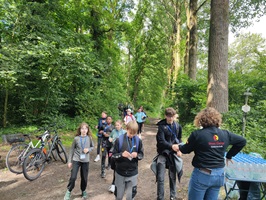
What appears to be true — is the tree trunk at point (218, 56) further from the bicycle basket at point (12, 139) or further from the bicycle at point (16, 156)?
the bicycle basket at point (12, 139)

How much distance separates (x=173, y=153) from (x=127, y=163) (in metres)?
1.01

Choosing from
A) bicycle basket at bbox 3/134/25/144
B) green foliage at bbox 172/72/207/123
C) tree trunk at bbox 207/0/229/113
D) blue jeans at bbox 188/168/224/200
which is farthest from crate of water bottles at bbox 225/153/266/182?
green foliage at bbox 172/72/207/123

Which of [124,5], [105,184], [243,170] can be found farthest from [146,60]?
[243,170]

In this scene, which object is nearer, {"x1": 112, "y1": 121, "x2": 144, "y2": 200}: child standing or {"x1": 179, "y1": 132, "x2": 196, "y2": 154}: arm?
{"x1": 179, "y1": 132, "x2": 196, "y2": 154}: arm

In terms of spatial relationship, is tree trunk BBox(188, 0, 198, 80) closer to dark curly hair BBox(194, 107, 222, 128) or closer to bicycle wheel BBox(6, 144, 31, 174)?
bicycle wheel BBox(6, 144, 31, 174)

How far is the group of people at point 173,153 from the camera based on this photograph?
255cm

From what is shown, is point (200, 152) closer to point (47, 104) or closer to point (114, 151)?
point (114, 151)

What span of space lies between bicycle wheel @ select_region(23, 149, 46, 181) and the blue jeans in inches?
177

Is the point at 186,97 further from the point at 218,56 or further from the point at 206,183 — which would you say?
the point at 206,183

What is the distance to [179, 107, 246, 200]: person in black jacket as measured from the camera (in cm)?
253

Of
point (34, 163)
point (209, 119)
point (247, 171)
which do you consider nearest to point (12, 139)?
point (34, 163)

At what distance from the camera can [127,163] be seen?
3250 mm

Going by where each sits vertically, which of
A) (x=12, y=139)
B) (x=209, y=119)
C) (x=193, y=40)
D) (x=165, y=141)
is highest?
(x=193, y=40)

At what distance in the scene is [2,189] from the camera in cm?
489
